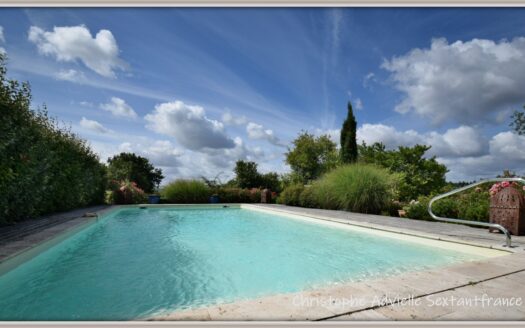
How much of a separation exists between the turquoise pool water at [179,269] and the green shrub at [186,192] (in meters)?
9.78

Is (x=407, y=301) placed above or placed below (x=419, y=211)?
below

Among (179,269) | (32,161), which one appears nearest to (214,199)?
(32,161)

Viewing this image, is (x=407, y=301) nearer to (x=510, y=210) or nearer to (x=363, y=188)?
(x=510, y=210)

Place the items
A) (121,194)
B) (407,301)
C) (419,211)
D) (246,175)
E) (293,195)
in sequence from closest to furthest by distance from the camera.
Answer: (407,301) → (419,211) → (293,195) → (121,194) → (246,175)

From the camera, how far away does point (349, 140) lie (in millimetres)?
16703

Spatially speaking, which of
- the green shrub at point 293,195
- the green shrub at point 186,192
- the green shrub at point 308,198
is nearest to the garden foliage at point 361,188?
the green shrub at point 308,198

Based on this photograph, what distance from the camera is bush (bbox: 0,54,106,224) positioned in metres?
5.77

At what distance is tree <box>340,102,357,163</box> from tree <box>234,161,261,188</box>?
5.13 m

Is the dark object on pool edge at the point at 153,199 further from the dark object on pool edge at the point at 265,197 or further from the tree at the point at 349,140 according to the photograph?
the tree at the point at 349,140

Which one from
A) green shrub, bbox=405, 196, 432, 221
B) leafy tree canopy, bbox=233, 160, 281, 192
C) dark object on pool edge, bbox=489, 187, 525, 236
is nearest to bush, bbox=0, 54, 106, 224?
dark object on pool edge, bbox=489, 187, 525, 236

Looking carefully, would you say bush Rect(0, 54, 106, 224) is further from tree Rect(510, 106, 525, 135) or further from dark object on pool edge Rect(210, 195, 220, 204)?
tree Rect(510, 106, 525, 135)

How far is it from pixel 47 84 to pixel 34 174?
265 cm

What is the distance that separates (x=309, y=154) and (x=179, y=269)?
19372 millimetres

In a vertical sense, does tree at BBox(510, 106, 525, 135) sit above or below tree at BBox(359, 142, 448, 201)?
above
